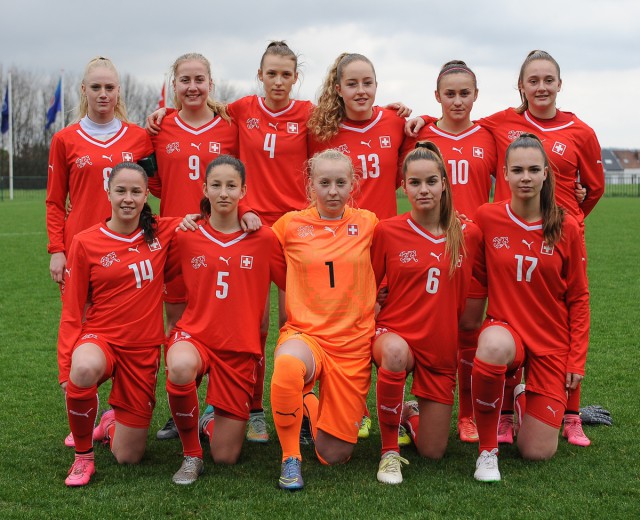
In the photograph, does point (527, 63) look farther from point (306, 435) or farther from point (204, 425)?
point (204, 425)

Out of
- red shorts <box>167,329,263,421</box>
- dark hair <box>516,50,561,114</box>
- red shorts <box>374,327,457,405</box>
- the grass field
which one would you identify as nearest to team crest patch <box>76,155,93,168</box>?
red shorts <box>167,329,263,421</box>

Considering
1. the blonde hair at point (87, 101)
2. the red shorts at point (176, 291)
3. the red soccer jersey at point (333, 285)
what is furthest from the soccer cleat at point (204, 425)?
the blonde hair at point (87, 101)

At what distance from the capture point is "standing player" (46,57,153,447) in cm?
439

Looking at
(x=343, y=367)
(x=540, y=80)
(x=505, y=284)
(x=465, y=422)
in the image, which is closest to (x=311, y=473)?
(x=343, y=367)

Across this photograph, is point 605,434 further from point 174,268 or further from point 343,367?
point 174,268

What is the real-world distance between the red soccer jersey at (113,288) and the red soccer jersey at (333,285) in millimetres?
744

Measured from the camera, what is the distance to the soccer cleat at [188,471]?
3.54m

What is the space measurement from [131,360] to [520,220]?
85.7 inches

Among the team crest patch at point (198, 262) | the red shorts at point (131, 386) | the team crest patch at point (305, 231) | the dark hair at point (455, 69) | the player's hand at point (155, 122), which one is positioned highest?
the dark hair at point (455, 69)

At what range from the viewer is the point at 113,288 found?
3.91m

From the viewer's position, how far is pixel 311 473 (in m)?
3.71

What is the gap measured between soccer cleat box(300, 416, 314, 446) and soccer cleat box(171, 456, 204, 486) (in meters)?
0.76

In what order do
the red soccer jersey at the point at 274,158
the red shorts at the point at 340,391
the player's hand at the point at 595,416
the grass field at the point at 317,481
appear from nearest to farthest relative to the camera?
the grass field at the point at 317,481, the red shorts at the point at 340,391, the player's hand at the point at 595,416, the red soccer jersey at the point at 274,158

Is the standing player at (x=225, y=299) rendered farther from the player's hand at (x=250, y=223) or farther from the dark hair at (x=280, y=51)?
the dark hair at (x=280, y=51)
